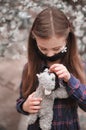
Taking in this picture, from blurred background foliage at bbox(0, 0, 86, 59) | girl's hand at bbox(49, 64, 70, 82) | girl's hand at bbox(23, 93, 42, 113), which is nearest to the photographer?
girl's hand at bbox(49, 64, 70, 82)

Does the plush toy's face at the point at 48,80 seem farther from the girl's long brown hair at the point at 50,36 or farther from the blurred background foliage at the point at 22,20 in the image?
the blurred background foliage at the point at 22,20

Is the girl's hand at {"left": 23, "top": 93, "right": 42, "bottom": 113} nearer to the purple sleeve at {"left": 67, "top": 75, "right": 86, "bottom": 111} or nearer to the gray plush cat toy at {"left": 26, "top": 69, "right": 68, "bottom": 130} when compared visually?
the gray plush cat toy at {"left": 26, "top": 69, "right": 68, "bottom": 130}

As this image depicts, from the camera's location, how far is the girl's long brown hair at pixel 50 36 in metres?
1.76

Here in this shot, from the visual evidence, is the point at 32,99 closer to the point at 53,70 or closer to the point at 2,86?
the point at 53,70

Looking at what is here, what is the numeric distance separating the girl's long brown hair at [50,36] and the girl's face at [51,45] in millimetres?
16

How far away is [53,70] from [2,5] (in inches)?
61.4

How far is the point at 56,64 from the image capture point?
1.68 meters

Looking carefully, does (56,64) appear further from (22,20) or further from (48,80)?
(22,20)

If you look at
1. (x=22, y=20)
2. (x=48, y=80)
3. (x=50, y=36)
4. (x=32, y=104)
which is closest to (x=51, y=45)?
(x=50, y=36)

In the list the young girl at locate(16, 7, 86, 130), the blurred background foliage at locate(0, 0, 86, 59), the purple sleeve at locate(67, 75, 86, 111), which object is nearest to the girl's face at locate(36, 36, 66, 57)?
the young girl at locate(16, 7, 86, 130)

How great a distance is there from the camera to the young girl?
1.74 m

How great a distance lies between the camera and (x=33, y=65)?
6.12 feet

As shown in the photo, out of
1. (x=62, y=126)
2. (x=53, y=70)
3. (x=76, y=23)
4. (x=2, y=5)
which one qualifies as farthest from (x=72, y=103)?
(x=2, y=5)

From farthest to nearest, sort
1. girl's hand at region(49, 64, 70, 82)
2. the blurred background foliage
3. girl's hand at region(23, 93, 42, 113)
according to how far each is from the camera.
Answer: the blurred background foliage < girl's hand at region(23, 93, 42, 113) < girl's hand at region(49, 64, 70, 82)
